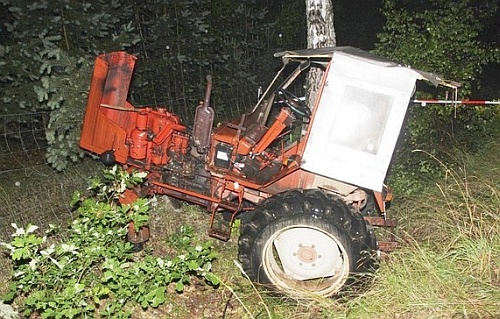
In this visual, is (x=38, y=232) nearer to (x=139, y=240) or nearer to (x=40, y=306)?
(x=139, y=240)

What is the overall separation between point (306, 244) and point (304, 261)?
0.57 ft

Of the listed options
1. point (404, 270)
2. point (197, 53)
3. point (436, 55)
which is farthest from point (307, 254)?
point (197, 53)

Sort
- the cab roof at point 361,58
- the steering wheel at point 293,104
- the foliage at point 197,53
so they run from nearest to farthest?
the cab roof at point 361,58 → the steering wheel at point 293,104 → the foliage at point 197,53

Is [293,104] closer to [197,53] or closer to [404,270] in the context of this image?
[404,270]

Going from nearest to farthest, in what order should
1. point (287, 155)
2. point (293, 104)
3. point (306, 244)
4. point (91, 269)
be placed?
point (91, 269), point (306, 244), point (293, 104), point (287, 155)

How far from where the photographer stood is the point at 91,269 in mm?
4953

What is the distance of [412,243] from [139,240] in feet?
8.82

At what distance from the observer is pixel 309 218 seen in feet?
16.8

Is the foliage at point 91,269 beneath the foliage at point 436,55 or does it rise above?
beneath

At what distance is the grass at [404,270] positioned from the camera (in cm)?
466

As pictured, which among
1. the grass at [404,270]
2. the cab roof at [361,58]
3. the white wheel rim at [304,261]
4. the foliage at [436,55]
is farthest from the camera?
the foliage at [436,55]

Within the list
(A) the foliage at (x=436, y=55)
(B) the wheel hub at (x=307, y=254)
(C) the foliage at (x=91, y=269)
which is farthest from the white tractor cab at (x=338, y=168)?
(A) the foliage at (x=436, y=55)

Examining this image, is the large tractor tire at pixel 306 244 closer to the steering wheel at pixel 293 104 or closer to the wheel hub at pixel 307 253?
→ the wheel hub at pixel 307 253

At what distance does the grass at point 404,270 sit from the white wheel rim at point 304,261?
22cm
